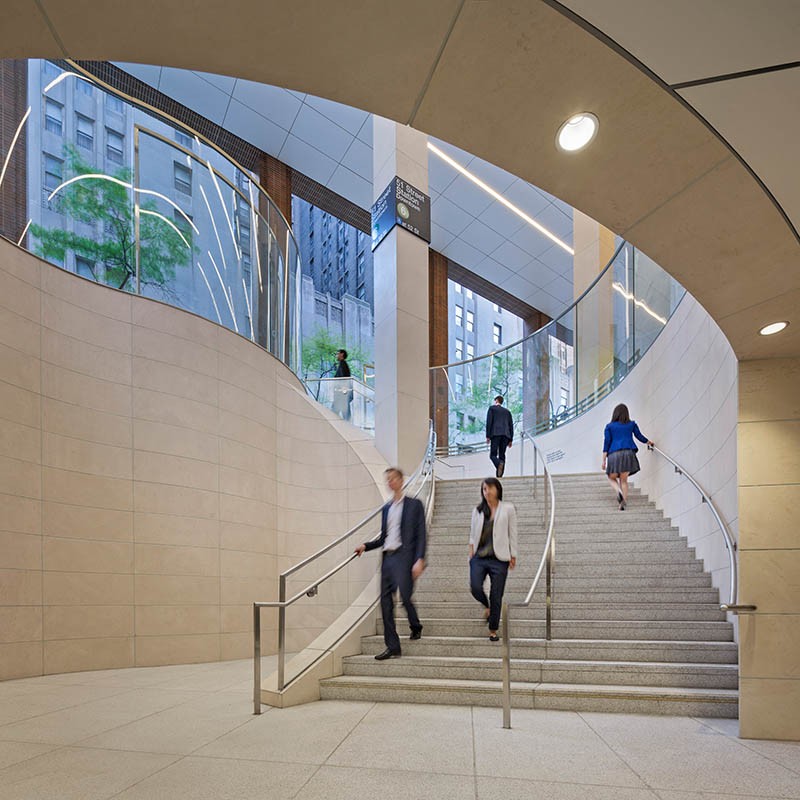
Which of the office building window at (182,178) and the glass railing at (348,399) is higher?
the office building window at (182,178)

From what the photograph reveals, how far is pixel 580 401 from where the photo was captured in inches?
542

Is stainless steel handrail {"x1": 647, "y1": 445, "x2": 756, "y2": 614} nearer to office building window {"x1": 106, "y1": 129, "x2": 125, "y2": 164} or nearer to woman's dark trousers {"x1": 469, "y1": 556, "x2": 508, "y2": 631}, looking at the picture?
woman's dark trousers {"x1": 469, "y1": 556, "x2": 508, "y2": 631}

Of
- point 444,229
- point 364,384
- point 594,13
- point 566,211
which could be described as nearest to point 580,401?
point 364,384

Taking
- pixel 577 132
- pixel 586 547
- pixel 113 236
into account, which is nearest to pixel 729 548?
pixel 586 547

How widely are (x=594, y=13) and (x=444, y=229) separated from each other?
1918 cm

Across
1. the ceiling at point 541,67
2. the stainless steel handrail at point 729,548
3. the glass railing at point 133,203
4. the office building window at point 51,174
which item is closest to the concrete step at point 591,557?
the stainless steel handrail at point 729,548

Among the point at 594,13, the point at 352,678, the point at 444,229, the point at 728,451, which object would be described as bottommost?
the point at 352,678

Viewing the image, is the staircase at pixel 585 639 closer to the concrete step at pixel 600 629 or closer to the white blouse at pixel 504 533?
the concrete step at pixel 600 629

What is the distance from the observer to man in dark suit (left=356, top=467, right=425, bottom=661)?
6.17m

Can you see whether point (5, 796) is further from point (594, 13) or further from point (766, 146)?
point (766, 146)

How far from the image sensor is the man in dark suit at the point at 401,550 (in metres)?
6.17

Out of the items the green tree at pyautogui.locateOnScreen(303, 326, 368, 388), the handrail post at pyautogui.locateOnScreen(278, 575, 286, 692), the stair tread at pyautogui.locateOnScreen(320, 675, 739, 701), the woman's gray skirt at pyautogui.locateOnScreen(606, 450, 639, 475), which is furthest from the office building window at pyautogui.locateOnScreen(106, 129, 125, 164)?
the green tree at pyautogui.locateOnScreen(303, 326, 368, 388)

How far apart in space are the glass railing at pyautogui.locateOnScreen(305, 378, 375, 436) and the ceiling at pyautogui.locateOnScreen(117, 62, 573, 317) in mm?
5936

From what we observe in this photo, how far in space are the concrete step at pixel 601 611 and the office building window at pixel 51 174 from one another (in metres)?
5.89
